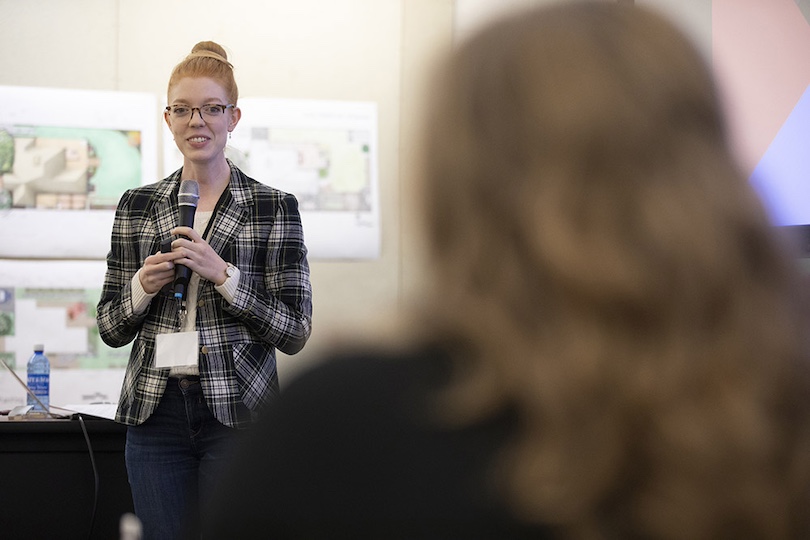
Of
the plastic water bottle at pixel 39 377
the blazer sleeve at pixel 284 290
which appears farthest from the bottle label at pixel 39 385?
the blazer sleeve at pixel 284 290

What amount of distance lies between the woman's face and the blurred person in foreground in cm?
171

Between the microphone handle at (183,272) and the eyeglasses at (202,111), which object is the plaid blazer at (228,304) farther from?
the eyeglasses at (202,111)

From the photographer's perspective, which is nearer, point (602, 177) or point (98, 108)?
point (602, 177)

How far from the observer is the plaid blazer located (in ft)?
6.82

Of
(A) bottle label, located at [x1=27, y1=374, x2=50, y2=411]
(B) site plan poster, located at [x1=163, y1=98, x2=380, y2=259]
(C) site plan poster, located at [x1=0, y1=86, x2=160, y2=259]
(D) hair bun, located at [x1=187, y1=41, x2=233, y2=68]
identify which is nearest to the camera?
(D) hair bun, located at [x1=187, y1=41, x2=233, y2=68]

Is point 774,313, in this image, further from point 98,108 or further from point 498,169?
point 98,108

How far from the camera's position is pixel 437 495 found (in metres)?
0.62

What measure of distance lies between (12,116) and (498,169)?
381 cm

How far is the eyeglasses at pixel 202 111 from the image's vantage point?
2247 mm

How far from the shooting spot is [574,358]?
1.92 feet

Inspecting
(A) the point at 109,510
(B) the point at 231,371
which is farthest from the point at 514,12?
(A) the point at 109,510

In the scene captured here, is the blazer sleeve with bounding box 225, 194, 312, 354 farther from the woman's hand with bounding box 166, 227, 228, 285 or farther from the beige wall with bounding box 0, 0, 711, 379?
the beige wall with bounding box 0, 0, 711, 379

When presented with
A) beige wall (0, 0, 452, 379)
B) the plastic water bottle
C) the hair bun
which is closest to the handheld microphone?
the hair bun

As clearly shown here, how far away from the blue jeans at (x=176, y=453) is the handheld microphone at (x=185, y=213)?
0.21 metres
